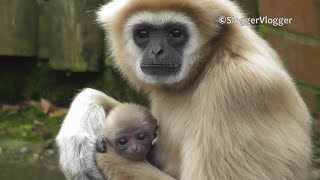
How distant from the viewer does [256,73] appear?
19.6ft

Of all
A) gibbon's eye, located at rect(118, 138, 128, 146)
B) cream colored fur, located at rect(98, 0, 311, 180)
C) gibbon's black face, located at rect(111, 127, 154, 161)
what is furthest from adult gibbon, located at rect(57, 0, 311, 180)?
gibbon's eye, located at rect(118, 138, 128, 146)

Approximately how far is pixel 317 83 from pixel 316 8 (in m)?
0.73

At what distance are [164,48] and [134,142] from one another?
0.80 m

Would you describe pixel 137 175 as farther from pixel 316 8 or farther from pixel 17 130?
pixel 17 130

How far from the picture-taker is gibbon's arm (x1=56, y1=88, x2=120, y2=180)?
6.71 meters

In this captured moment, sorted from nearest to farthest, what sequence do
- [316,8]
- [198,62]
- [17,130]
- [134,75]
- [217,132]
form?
[217,132], [198,62], [134,75], [316,8], [17,130]

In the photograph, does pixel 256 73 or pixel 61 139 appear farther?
pixel 61 139

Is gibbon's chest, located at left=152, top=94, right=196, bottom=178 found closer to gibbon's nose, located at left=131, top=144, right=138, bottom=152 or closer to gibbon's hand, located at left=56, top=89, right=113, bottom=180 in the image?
gibbon's nose, located at left=131, top=144, right=138, bottom=152

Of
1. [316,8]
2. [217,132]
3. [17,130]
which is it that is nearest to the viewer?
[217,132]

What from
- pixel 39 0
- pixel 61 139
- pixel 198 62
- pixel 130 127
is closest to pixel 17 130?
pixel 39 0

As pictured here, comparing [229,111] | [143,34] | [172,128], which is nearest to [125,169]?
[172,128]

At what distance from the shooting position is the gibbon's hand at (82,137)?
670 cm

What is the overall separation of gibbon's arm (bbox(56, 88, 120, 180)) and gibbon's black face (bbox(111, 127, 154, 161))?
24cm

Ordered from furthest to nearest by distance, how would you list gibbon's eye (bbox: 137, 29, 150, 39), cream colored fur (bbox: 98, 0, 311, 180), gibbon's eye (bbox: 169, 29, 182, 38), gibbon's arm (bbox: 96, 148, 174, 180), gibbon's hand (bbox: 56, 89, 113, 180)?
gibbon's hand (bbox: 56, 89, 113, 180)
gibbon's eye (bbox: 137, 29, 150, 39)
gibbon's eye (bbox: 169, 29, 182, 38)
gibbon's arm (bbox: 96, 148, 174, 180)
cream colored fur (bbox: 98, 0, 311, 180)
